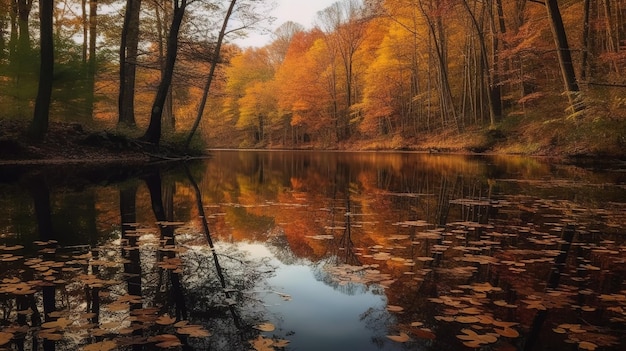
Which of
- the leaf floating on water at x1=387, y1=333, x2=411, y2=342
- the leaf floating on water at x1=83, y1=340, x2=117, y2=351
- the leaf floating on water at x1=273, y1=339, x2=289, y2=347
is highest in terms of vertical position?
the leaf floating on water at x1=83, y1=340, x2=117, y2=351

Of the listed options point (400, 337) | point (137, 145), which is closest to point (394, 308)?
point (400, 337)

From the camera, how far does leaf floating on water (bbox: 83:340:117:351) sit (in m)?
2.09

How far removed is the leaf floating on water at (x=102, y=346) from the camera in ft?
6.87

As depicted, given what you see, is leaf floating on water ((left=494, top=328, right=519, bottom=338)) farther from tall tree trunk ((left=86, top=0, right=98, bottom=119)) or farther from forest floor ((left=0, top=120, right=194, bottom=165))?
A: tall tree trunk ((left=86, top=0, right=98, bottom=119))

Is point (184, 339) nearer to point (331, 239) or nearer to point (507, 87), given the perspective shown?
point (331, 239)

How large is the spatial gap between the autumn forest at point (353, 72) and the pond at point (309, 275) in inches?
303

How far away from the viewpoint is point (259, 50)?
5719 centimetres

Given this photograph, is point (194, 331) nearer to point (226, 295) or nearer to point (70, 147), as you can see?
point (226, 295)

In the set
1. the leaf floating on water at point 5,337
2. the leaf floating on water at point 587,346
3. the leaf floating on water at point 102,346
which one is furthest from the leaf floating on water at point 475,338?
the leaf floating on water at point 5,337

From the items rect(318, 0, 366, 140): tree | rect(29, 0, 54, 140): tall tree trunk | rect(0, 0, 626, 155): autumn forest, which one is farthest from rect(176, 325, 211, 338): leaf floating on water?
rect(318, 0, 366, 140): tree

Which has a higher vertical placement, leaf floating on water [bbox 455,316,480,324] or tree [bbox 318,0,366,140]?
tree [bbox 318,0,366,140]

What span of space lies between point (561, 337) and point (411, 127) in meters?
33.3

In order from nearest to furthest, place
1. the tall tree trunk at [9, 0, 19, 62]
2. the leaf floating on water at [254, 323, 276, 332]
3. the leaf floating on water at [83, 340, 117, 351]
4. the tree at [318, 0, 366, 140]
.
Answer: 1. the leaf floating on water at [83, 340, 117, 351]
2. the leaf floating on water at [254, 323, 276, 332]
3. the tall tree trunk at [9, 0, 19, 62]
4. the tree at [318, 0, 366, 140]

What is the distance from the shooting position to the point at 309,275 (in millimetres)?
3588
